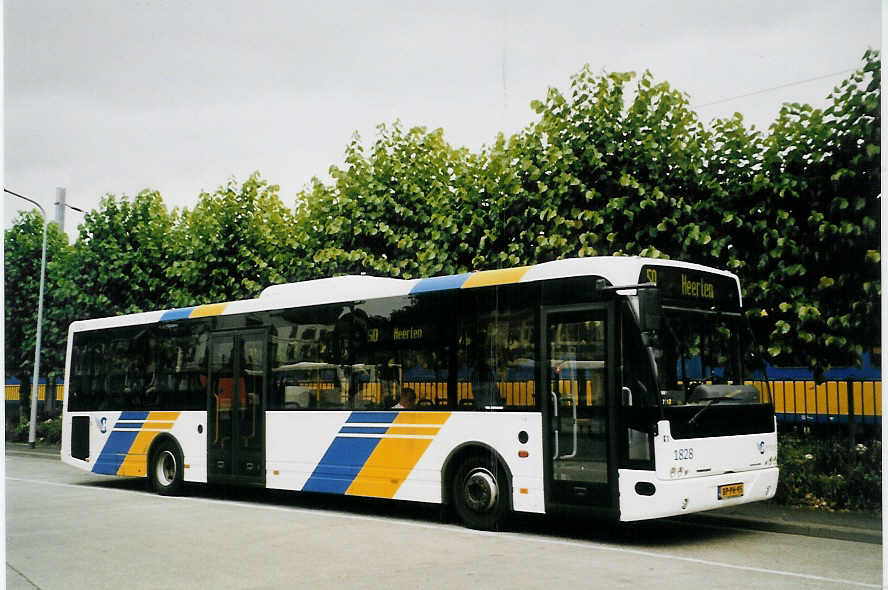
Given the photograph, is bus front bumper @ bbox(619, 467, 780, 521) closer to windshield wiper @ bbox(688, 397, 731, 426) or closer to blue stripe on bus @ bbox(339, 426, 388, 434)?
windshield wiper @ bbox(688, 397, 731, 426)

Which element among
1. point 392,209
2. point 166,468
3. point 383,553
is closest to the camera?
point 383,553

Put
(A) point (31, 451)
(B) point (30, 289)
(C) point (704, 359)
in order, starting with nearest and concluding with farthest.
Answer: (C) point (704, 359) → (A) point (31, 451) → (B) point (30, 289)

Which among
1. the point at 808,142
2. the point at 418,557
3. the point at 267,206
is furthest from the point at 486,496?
the point at 267,206

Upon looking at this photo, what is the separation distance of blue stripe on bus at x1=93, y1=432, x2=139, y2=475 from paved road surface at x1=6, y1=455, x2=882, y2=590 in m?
3.01

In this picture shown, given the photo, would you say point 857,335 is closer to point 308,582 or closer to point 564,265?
point 564,265

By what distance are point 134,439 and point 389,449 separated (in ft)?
20.1

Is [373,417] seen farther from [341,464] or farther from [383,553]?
[383,553]

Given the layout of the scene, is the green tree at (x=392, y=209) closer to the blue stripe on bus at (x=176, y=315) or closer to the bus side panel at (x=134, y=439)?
the blue stripe on bus at (x=176, y=315)

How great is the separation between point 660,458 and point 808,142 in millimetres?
5647

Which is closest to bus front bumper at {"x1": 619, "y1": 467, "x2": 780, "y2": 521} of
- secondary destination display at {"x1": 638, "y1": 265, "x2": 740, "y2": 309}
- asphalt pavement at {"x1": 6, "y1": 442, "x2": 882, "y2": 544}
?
asphalt pavement at {"x1": 6, "y1": 442, "x2": 882, "y2": 544}

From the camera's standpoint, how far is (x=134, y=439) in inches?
648

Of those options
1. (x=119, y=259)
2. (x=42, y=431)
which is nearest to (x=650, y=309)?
(x=119, y=259)

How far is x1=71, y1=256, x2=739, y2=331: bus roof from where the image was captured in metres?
10.2

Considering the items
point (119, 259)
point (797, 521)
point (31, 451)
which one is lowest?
point (31, 451)
